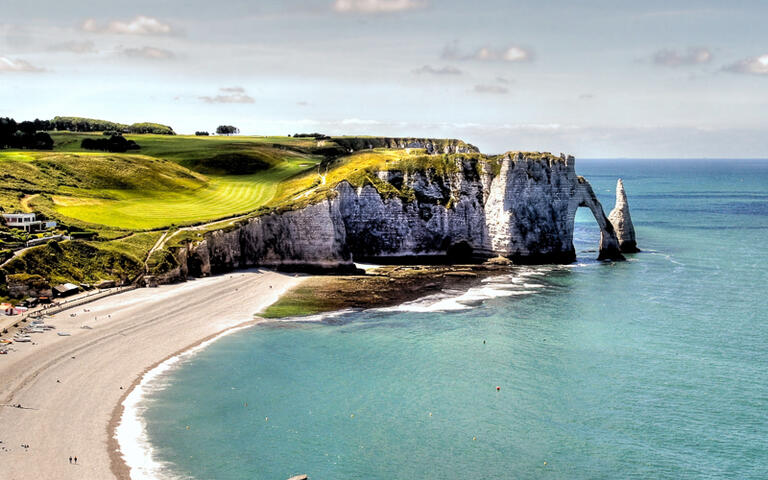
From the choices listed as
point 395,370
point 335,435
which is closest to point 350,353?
point 395,370

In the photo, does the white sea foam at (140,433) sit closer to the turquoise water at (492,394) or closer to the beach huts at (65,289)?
the turquoise water at (492,394)

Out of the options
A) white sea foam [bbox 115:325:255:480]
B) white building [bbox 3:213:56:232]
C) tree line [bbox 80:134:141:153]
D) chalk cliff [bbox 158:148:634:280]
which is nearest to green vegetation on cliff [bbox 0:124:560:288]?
chalk cliff [bbox 158:148:634:280]

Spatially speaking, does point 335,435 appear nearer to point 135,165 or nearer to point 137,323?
point 137,323

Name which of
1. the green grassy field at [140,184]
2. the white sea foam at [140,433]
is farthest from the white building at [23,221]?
the white sea foam at [140,433]

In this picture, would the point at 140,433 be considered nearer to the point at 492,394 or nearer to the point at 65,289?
the point at 492,394

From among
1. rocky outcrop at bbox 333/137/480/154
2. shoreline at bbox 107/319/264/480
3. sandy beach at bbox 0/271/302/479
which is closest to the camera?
shoreline at bbox 107/319/264/480

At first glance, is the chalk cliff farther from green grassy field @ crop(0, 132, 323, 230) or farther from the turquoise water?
the turquoise water
